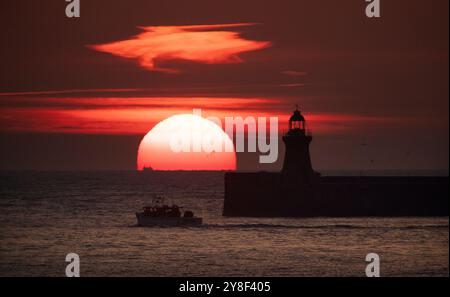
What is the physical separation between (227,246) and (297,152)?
20.9 metres

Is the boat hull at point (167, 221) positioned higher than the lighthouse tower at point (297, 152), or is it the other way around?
the lighthouse tower at point (297, 152)

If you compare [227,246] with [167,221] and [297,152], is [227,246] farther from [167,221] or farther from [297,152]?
[297,152]

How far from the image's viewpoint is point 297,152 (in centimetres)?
7888

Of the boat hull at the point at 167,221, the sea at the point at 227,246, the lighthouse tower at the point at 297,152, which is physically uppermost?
the lighthouse tower at the point at 297,152

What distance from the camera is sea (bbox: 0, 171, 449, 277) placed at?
48469mm

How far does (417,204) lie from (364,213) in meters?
5.24

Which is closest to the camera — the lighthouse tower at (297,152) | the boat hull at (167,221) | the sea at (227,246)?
the sea at (227,246)

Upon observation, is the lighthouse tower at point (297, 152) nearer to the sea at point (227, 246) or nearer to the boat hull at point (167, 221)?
the sea at point (227, 246)

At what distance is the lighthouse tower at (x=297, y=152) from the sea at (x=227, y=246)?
4215 millimetres

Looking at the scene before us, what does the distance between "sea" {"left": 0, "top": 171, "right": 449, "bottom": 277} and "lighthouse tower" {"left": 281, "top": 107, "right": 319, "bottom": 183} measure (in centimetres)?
422

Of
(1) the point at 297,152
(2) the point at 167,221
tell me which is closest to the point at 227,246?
(2) the point at 167,221

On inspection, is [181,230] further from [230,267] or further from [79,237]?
[230,267]

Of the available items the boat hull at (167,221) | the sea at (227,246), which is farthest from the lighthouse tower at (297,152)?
the boat hull at (167,221)

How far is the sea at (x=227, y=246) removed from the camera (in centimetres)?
4847
